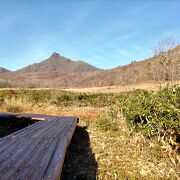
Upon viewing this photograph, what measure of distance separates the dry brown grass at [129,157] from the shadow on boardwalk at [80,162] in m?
0.09

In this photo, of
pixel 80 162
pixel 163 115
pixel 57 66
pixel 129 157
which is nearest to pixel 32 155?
pixel 80 162

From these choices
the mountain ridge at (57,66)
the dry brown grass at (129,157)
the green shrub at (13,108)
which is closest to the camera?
the dry brown grass at (129,157)

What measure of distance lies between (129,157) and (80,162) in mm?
919

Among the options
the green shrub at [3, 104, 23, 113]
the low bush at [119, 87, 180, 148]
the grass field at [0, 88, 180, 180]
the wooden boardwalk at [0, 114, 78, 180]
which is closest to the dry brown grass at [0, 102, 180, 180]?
the grass field at [0, 88, 180, 180]

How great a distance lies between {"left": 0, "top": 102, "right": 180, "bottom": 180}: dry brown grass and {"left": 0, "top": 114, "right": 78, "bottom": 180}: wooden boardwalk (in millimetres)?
834

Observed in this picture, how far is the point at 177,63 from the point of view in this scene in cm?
875

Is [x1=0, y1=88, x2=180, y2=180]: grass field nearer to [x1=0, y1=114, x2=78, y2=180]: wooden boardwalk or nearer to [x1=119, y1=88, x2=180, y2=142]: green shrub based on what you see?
[x1=119, y1=88, x2=180, y2=142]: green shrub

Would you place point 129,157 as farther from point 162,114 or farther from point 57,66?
point 57,66

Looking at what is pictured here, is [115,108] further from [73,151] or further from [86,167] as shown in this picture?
[86,167]

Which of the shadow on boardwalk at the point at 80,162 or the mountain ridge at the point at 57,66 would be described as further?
the mountain ridge at the point at 57,66

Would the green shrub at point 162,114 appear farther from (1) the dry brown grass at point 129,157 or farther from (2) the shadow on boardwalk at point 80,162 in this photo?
(2) the shadow on boardwalk at point 80,162

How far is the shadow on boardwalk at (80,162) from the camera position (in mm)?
3882

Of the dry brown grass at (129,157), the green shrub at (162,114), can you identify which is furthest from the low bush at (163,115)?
the dry brown grass at (129,157)

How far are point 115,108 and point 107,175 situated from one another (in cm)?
484
